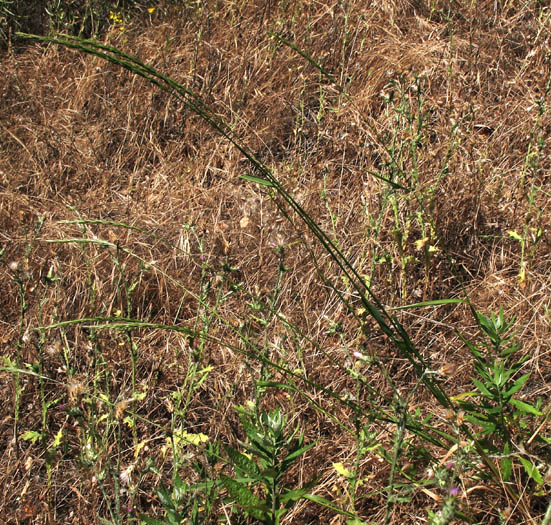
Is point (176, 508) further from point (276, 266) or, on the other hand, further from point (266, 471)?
A: point (276, 266)

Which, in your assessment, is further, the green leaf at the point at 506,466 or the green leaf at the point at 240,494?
the green leaf at the point at 506,466

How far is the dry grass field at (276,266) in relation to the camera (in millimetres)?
1531

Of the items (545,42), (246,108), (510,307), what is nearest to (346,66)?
(246,108)

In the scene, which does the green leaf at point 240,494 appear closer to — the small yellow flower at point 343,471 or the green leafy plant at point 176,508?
the green leafy plant at point 176,508

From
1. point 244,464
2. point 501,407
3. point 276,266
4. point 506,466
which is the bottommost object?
point 276,266

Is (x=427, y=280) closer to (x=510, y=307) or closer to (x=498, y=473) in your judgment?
(x=510, y=307)

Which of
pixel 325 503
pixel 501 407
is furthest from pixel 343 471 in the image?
pixel 501 407

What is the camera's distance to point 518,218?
2445mm

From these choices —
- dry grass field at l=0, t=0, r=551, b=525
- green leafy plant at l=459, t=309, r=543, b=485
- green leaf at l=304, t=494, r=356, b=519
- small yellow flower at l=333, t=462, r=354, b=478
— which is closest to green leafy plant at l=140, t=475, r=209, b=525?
dry grass field at l=0, t=0, r=551, b=525

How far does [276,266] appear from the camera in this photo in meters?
2.40

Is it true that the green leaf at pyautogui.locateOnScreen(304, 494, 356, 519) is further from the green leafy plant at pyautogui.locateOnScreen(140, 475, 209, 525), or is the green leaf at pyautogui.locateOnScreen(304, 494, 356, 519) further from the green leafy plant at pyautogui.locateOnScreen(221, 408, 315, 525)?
the green leafy plant at pyautogui.locateOnScreen(140, 475, 209, 525)

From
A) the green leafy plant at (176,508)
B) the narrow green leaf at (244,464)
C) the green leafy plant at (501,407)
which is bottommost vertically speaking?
the green leafy plant at (176,508)

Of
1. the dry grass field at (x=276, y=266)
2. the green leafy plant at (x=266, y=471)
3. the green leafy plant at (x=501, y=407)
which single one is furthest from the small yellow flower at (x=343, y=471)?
the green leafy plant at (x=501, y=407)

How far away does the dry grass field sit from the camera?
1.53 metres
